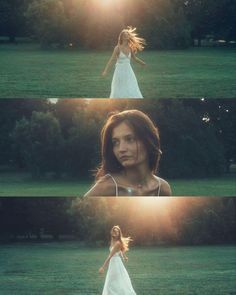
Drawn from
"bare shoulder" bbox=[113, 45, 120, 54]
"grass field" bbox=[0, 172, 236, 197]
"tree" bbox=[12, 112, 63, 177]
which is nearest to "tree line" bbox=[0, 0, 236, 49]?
"bare shoulder" bbox=[113, 45, 120, 54]

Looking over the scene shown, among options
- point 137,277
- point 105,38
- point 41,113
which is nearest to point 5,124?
point 41,113

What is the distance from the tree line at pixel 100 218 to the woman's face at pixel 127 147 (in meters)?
1.41

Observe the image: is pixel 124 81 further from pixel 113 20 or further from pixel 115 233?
pixel 115 233

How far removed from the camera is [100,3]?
9.50 m

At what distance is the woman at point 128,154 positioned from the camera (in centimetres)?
803

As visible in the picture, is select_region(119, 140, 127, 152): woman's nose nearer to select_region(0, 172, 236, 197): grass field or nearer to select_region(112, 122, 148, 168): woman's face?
select_region(112, 122, 148, 168): woman's face

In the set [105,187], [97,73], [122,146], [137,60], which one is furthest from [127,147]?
[97,73]

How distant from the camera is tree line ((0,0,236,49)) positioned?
30.8ft

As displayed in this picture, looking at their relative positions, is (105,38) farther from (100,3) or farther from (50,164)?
(50,164)

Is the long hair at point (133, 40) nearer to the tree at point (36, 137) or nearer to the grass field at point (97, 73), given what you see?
the grass field at point (97, 73)

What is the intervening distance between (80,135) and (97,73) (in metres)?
0.44

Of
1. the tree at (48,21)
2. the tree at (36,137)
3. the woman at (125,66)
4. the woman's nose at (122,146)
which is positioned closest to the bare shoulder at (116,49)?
the woman at (125,66)

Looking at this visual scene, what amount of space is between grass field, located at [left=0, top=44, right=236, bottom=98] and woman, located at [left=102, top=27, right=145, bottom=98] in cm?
15

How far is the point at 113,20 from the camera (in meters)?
9.34
